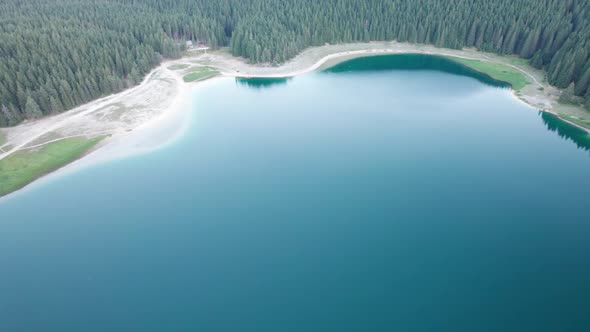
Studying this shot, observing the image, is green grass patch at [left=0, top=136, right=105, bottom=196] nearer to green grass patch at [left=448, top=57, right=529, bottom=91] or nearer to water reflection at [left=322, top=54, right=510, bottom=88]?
water reflection at [left=322, top=54, right=510, bottom=88]

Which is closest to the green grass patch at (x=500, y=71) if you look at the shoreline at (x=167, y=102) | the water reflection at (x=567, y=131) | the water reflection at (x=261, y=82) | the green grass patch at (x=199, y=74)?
the shoreline at (x=167, y=102)

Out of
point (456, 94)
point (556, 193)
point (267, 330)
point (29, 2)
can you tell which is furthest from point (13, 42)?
point (556, 193)

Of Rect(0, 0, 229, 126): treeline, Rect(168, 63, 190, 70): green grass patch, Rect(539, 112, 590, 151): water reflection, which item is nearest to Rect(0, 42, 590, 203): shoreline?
Rect(539, 112, 590, 151): water reflection

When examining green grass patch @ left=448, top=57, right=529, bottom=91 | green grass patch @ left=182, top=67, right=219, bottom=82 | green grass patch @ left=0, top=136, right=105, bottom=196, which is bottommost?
green grass patch @ left=0, top=136, right=105, bottom=196

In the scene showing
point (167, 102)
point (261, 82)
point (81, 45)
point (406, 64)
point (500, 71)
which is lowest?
point (167, 102)

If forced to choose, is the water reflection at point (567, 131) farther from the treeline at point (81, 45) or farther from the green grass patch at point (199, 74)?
the treeline at point (81, 45)

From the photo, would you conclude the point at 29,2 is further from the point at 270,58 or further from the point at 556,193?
the point at 556,193

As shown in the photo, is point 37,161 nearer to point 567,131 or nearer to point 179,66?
point 179,66

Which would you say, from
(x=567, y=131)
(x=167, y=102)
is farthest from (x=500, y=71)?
(x=167, y=102)
